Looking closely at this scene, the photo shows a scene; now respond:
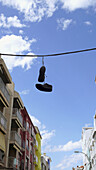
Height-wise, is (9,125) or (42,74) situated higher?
(9,125)

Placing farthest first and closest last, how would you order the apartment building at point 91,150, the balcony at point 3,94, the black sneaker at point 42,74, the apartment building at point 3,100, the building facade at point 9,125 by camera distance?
the apartment building at point 91,150, the building facade at point 9,125, the balcony at point 3,94, the apartment building at point 3,100, the black sneaker at point 42,74

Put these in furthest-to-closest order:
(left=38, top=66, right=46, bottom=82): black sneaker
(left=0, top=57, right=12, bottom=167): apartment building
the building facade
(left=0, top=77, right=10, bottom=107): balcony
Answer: the building facade, (left=0, top=77, right=10, bottom=107): balcony, (left=0, top=57, right=12, bottom=167): apartment building, (left=38, top=66, right=46, bottom=82): black sneaker

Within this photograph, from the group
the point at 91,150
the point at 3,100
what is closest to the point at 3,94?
the point at 3,100

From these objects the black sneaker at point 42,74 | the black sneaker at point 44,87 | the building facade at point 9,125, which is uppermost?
the building facade at point 9,125

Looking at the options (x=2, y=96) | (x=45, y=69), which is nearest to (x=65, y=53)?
(x=45, y=69)

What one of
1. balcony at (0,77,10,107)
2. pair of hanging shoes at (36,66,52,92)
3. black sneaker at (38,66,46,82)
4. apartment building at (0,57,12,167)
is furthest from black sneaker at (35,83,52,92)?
balcony at (0,77,10,107)

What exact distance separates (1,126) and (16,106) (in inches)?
334

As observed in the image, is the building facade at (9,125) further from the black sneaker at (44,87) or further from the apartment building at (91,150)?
the black sneaker at (44,87)

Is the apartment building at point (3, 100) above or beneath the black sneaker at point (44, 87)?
above

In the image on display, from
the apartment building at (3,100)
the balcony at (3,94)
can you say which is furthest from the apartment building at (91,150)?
the balcony at (3,94)

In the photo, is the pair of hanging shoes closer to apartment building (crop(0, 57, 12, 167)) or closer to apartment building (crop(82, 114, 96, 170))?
apartment building (crop(0, 57, 12, 167))

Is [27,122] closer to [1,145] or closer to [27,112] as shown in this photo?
[27,112]

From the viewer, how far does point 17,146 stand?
29719 millimetres

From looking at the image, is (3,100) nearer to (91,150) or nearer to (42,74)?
(42,74)
